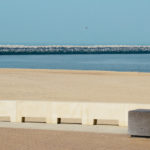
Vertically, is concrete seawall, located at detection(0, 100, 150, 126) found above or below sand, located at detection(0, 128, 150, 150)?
above

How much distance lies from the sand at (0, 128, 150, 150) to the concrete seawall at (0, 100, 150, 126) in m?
1.43

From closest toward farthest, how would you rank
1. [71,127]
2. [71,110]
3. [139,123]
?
[139,123] < [71,127] < [71,110]

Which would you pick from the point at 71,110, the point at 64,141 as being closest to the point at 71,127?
the point at 71,110

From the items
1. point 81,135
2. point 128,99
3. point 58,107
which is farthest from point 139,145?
point 128,99

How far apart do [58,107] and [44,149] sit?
143 inches

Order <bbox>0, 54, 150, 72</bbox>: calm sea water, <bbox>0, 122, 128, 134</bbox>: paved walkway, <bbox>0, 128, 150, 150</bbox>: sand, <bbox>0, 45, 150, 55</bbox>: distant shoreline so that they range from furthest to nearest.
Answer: <bbox>0, 45, 150, 55</bbox>: distant shoreline < <bbox>0, 54, 150, 72</bbox>: calm sea water < <bbox>0, 122, 128, 134</bbox>: paved walkway < <bbox>0, 128, 150, 150</bbox>: sand

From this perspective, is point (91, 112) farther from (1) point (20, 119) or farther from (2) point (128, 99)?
(2) point (128, 99)

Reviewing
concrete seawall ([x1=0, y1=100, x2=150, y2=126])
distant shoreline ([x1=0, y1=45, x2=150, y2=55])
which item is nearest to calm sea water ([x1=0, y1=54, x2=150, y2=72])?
→ distant shoreline ([x1=0, y1=45, x2=150, y2=55])

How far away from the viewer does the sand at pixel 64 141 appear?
10797mm

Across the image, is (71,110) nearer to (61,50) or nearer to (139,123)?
(139,123)

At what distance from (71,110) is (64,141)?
2686mm

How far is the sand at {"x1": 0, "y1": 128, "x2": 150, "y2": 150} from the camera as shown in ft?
35.4

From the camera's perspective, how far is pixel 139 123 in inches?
463

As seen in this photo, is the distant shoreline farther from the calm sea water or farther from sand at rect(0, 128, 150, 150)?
sand at rect(0, 128, 150, 150)
